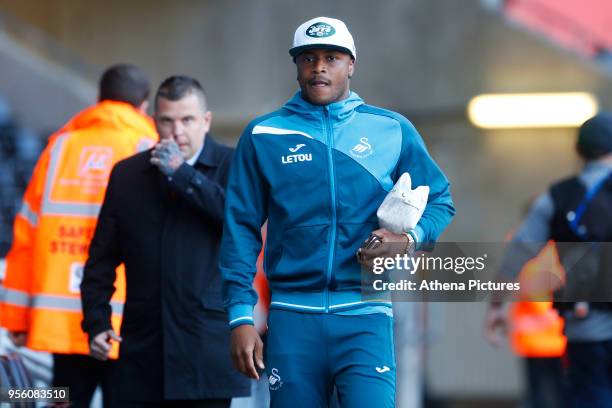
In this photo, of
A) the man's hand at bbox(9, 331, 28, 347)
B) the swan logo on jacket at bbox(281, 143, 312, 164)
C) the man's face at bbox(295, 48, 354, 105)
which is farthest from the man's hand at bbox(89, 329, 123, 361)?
the man's face at bbox(295, 48, 354, 105)

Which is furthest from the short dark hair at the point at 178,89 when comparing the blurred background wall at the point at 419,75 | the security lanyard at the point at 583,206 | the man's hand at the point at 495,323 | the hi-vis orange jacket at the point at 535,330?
the blurred background wall at the point at 419,75

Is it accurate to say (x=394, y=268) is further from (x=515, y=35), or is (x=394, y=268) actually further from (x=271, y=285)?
(x=515, y=35)

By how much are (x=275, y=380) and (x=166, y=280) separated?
4.01 feet

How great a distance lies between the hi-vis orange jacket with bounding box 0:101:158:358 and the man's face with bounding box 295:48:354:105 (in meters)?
1.96

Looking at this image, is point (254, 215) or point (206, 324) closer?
point (254, 215)

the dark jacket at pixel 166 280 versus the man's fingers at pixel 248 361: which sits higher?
the dark jacket at pixel 166 280

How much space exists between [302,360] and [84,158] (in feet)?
7.84

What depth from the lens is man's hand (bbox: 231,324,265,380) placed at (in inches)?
182

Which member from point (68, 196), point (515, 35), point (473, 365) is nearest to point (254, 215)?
point (68, 196)

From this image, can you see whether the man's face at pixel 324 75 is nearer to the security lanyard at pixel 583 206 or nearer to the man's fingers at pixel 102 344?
the man's fingers at pixel 102 344

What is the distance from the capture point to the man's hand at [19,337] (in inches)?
262

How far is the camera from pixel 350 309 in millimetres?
4691

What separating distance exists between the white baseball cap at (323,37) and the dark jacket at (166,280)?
107cm

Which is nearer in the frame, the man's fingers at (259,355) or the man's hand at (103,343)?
the man's fingers at (259,355)
